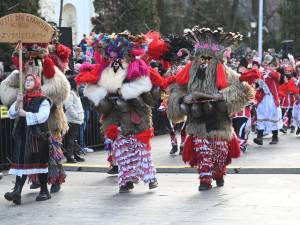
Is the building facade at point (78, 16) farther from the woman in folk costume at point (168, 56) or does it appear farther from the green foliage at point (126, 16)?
the woman in folk costume at point (168, 56)

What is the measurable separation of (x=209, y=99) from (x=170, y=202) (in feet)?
4.96

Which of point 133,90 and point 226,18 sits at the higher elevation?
point 226,18

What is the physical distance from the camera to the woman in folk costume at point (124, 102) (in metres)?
9.40

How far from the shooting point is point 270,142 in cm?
1508

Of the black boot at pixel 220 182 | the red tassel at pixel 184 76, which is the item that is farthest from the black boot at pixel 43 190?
the black boot at pixel 220 182

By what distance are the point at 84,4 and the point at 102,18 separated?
9.33ft

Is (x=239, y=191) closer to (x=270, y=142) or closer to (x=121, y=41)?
(x=121, y=41)

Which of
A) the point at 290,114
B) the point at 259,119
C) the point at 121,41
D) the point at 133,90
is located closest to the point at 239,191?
the point at 133,90

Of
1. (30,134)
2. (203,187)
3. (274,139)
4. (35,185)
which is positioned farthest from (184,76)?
(274,139)

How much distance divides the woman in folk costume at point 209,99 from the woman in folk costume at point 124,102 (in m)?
0.50

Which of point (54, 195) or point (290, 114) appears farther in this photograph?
point (290, 114)

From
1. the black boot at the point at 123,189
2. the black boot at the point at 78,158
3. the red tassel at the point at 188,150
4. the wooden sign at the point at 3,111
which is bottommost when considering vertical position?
the black boot at the point at 78,158

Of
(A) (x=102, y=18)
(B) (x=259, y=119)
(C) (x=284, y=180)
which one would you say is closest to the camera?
(C) (x=284, y=180)

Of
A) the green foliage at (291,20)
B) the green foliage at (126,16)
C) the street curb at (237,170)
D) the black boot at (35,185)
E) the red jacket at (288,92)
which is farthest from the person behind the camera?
the green foliage at (291,20)
